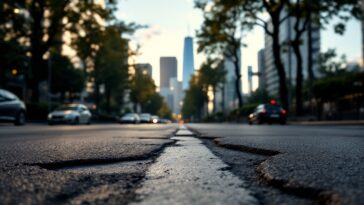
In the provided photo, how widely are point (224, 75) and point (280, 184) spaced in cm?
6228

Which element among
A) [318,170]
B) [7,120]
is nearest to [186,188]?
[318,170]

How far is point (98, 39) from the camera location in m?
25.5

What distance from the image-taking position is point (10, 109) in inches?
599

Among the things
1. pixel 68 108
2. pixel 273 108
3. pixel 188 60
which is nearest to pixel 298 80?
pixel 273 108

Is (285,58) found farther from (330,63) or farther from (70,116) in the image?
(70,116)

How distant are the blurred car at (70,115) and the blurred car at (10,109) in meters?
4.68

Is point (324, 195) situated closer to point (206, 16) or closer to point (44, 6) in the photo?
point (44, 6)

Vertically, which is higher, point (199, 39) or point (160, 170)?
point (199, 39)

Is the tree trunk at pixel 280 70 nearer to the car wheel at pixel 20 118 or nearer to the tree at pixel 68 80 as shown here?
the car wheel at pixel 20 118

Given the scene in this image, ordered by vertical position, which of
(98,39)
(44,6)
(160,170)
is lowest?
(160,170)

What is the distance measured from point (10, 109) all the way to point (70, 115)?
6.46 m

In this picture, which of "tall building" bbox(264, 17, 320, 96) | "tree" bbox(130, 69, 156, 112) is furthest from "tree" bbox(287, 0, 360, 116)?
"tall building" bbox(264, 17, 320, 96)

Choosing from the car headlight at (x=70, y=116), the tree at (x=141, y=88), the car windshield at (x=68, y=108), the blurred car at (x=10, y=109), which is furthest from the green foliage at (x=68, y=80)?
the blurred car at (x=10, y=109)

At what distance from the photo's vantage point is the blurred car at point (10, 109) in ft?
48.3
